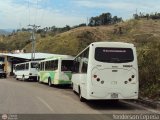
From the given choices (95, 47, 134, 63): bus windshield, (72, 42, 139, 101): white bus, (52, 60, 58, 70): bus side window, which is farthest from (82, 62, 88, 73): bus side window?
(52, 60, 58, 70): bus side window

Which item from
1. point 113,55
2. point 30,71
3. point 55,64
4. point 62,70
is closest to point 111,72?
point 113,55

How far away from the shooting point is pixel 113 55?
60.2ft

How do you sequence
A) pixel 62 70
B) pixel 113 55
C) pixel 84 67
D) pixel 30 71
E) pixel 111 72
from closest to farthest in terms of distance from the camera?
1. pixel 111 72
2. pixel 113 55
3. pixel 84 67
4. pixel 62 70
5. pixel 30 71

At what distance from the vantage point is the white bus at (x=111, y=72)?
1803 centimetres

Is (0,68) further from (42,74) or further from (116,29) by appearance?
(116,29)

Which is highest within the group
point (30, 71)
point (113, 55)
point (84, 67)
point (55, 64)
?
point (113, 55)

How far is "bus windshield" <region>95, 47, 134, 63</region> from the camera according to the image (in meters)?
18.2

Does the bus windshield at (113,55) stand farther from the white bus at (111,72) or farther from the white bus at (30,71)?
the white bus at (30,71)

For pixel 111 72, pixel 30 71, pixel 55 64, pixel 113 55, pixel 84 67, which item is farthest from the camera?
pixel 30 71

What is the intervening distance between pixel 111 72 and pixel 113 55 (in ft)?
2.59

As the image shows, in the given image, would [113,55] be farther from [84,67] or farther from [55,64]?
[55,64]

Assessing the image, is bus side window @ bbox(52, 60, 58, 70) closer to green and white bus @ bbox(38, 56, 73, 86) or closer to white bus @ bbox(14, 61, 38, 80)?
green and white bus @ bbox(38, 56, 73, 86)

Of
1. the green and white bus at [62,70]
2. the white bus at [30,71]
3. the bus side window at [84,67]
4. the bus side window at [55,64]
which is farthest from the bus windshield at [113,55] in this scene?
the white bus at [30,71]

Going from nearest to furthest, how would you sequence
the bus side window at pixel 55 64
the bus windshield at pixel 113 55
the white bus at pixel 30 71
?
the bus windshield at pixel 113 55
the bus side window at pixel 55 64
the white bus at pixel 30 71
